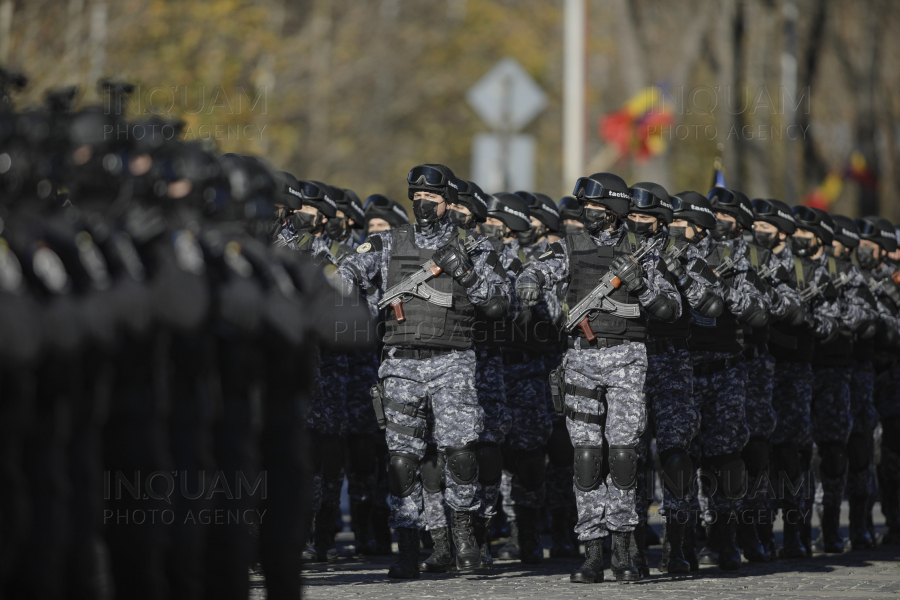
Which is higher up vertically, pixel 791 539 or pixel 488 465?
pixel 488 465

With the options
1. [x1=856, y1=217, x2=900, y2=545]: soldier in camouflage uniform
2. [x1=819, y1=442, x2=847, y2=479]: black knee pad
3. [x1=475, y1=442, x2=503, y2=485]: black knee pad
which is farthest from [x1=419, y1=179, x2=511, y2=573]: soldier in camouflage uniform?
[x1=856, y1=217, x2=900, y2=545]: soldier in camouflage uniform

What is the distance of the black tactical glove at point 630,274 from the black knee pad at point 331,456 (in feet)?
8.13

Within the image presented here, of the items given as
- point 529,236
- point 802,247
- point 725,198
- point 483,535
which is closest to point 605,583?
point 483,535

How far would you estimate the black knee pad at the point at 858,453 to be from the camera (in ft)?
37.1

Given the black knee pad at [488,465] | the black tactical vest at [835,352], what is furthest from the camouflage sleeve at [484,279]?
the black tactical vest at [835,352]

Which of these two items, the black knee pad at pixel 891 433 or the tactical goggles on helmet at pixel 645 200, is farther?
the black knee pad at pixel 891 433

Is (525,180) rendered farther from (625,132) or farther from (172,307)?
(172,307)

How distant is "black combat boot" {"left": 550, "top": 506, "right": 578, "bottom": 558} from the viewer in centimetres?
1034

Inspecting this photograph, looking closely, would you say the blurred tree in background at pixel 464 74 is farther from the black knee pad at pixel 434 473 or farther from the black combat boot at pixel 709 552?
the black combat boot at pixel 709 552

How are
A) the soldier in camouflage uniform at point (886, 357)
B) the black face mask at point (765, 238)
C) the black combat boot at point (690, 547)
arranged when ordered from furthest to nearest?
the soldier in camouflage uniform at point (886, 357) → the black face mask at point (765, 238) → the black combat boot at point (690, 547)

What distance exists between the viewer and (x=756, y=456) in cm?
1007

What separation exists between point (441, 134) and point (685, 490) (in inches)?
1267

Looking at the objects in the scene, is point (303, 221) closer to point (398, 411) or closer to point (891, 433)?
point (398, 411)

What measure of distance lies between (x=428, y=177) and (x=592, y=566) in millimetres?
2672
